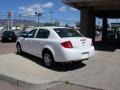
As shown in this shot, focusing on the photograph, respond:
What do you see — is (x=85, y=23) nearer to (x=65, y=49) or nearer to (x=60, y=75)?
(x=65, y=49)

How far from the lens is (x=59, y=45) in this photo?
962cm

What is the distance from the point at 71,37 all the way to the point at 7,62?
338 cm

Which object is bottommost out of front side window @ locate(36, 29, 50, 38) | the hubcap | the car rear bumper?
the hubcap

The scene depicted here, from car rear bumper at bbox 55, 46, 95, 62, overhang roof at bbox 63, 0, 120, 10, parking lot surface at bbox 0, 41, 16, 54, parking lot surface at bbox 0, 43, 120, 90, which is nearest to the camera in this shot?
parking lot surface at bbox 0, 43, 120, 90

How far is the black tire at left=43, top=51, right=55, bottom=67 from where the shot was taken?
10211 mm

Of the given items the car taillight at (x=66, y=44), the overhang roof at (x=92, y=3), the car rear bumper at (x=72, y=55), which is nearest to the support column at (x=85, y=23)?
the overhang roof at (x=92, y=3)

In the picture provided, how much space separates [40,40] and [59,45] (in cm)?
162

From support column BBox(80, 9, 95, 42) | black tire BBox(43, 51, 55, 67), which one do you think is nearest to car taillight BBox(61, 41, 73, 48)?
black tire BBox(43, 51, 55, 67)

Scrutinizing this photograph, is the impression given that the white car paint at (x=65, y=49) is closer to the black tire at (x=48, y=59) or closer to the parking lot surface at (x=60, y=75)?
the black tire at (x=48, y=59)

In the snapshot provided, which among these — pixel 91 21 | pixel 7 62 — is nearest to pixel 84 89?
pixel 7 62

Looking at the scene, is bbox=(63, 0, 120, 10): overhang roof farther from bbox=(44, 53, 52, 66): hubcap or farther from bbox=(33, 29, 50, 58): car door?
bbox=(44, 53, 52, 66): hubcap

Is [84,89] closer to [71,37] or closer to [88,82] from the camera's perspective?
[88,82]

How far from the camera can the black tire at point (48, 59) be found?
402 inches

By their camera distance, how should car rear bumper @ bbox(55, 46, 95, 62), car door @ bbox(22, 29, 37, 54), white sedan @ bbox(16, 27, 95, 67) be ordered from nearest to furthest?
car rear bumper @ bbox(55, 46, 95, 62), white sedan @ bbox(16, 27, 95, 67), car door @ bbox(22, 29, 37, 54)
